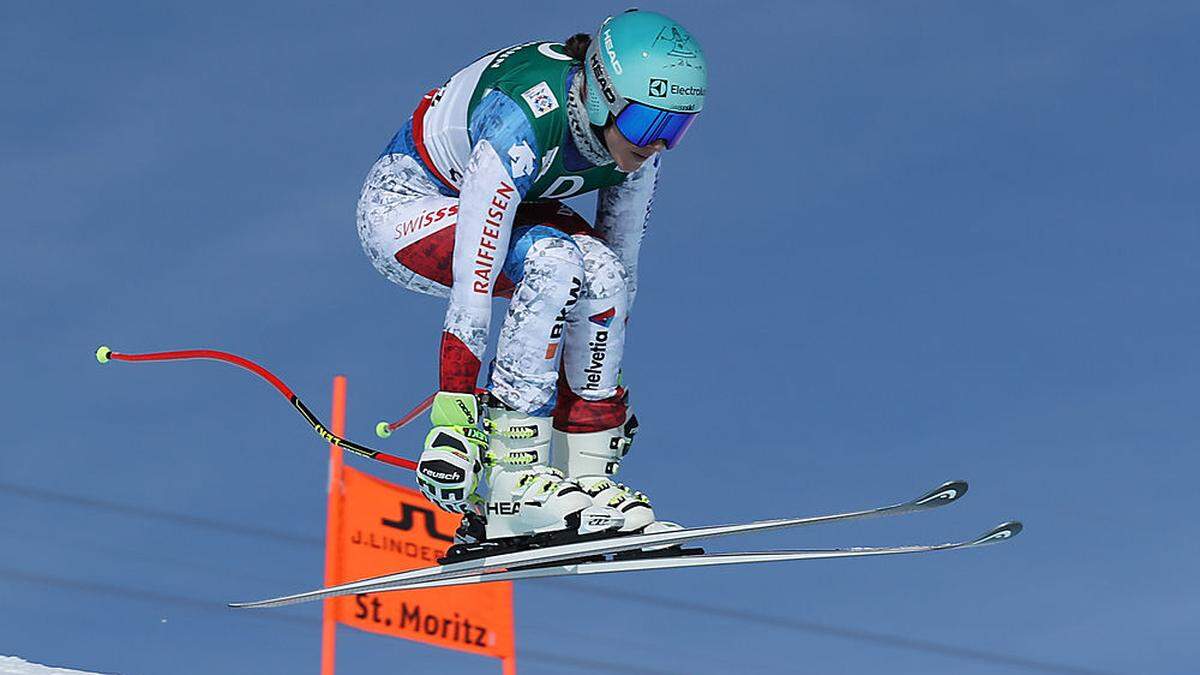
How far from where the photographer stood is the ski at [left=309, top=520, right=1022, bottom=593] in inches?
341

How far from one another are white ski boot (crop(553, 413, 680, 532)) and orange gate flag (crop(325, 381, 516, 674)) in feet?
26.7

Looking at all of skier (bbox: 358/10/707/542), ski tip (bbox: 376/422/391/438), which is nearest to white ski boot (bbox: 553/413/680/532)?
skier (bbox: 358/10/707/542)

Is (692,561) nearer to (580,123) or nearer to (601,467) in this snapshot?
(601,467)

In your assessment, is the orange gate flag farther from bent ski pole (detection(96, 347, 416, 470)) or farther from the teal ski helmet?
the teal ski helmet

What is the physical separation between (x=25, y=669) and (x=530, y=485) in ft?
14.2

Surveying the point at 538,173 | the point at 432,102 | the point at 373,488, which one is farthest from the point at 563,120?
the point at 373,488

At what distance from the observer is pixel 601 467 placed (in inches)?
349

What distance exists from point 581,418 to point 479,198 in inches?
47.1

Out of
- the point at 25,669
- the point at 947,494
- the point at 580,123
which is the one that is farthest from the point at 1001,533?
the point at 25,669

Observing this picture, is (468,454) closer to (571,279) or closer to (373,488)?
(571,279)

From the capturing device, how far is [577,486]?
8.69 meters

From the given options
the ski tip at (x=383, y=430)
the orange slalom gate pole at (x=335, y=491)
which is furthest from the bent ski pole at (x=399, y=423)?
the orange slalom gate pole at (x=335, y=491)

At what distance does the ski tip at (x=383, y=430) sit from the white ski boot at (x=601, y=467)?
3.78 ft

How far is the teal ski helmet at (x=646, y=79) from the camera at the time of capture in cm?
808
